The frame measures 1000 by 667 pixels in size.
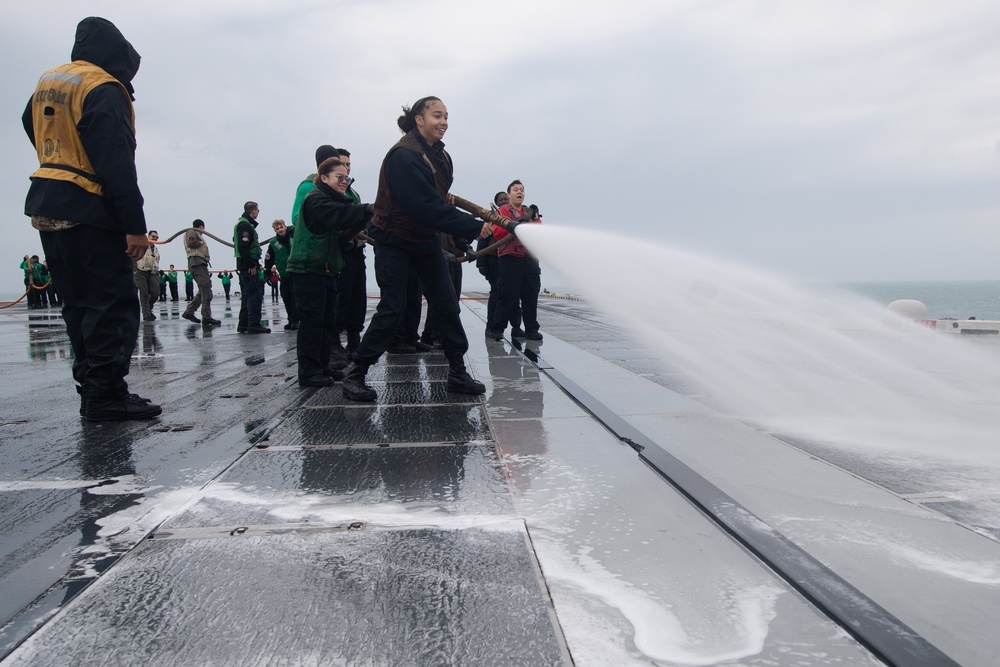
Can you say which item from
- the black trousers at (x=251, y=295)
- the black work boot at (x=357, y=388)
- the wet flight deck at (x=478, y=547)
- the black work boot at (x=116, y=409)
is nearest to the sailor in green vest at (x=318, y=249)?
the black work boot at (x=357, y=388)

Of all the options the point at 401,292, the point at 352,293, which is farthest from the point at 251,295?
the point at 401,292

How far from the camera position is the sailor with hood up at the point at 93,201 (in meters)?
3.75

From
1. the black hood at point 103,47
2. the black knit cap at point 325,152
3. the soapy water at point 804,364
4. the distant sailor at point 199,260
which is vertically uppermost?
the black hood at point 103,47

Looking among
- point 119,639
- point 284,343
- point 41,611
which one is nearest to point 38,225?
point 41,611

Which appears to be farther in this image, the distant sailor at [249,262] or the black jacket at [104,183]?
the distant sailor at [249,262]

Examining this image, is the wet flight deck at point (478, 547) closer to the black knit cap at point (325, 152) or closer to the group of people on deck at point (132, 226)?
the group of people on deck at point (132, 226)

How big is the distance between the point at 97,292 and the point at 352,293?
11.0ft

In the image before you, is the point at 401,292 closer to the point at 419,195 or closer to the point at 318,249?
the point at 419,195

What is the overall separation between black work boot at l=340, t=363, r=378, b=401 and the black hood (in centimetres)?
223

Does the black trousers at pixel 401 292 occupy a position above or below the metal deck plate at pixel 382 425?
above

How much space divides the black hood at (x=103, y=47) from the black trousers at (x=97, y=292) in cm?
100

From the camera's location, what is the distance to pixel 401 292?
15.5 ft

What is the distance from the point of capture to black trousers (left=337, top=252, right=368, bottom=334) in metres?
6.50

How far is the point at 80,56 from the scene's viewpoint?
3982 mm
